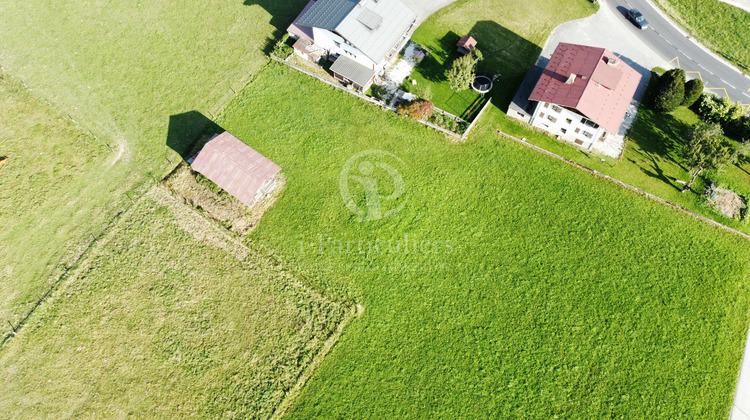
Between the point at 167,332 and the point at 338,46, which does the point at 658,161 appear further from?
the point at 167,332

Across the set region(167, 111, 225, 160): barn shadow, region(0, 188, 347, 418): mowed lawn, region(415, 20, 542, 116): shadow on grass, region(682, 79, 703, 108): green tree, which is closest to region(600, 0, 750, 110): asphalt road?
region(682, 79, 703, 108): green tree

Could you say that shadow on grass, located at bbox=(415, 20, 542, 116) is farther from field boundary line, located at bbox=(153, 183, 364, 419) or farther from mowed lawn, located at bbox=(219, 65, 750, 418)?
field boundary line, located at bbox=(153, 183, 364, 419)

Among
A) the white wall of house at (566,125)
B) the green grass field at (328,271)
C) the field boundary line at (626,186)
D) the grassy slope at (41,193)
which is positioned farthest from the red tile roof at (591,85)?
the grassy slope at (41,193)

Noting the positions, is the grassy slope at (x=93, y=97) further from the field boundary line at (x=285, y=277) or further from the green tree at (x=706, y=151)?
the green tree at (x=706, y=151)

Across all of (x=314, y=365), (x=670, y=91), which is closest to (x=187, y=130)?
(x=314, y=365)

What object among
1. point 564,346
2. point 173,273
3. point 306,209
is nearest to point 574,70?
point 564,346

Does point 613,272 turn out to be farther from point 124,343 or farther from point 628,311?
point 124,343
